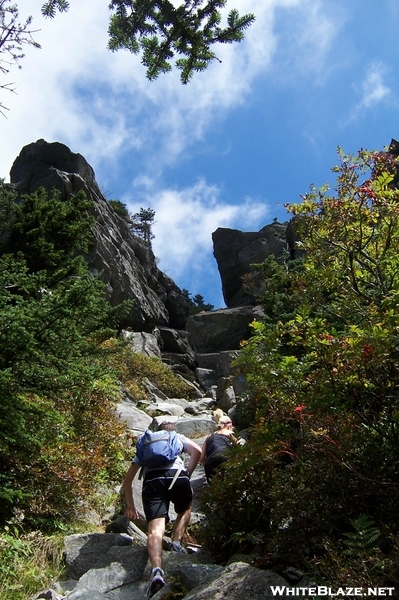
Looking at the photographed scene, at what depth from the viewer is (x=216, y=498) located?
5.66 meters

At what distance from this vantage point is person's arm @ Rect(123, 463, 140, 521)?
6.00 m

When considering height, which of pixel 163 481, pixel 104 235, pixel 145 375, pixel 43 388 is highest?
pixel 104 235

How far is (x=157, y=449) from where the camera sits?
5.82m

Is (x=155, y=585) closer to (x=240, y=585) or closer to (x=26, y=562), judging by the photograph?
(x=240, y=585)

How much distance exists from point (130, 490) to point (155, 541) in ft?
4.22

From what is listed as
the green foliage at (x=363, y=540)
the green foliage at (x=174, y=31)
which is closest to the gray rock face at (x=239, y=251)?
the green foliage at (x=174, y=31)

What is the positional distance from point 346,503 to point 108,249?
32841 mm

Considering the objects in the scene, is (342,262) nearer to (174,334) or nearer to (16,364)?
(16,364)

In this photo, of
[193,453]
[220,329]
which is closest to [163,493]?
[193,453]

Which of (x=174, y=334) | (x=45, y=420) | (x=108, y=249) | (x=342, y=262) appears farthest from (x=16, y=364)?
(x=174, y=334)

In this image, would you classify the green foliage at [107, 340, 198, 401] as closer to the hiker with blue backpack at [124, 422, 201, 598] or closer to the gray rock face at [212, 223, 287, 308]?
the hiker with blue backpack at [124, 422, 201, 598]

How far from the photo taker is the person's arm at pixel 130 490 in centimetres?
600

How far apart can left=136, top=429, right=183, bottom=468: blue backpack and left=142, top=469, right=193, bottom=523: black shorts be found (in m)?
0.12

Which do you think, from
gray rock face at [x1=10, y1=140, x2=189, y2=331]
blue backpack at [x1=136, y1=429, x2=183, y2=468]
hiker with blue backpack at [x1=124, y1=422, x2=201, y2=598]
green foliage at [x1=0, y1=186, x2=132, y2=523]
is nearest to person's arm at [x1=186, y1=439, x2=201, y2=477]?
hiker with blue backpack at [x1=124, y1=422, x2=201, y2=598]
